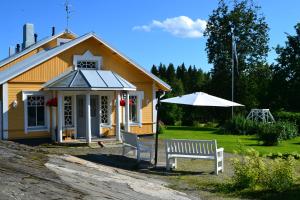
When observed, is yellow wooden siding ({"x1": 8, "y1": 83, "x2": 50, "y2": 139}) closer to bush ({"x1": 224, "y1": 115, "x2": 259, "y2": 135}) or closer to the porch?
the porch

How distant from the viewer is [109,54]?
23.9 metres

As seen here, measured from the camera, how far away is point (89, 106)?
20859mm

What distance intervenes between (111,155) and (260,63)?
33717 mm

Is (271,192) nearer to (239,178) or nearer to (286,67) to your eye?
(239,178)

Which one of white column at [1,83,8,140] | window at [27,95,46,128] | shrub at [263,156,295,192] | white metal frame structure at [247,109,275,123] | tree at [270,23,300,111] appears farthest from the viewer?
tree at [270,23,300,111]

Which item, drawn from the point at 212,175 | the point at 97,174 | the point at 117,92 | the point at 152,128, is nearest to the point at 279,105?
the point at 152,128

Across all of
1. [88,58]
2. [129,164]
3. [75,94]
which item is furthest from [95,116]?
[129,164]

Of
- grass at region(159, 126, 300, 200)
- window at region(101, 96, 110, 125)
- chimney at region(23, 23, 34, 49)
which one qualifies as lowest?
grass at region(159, 126, 300, 200)

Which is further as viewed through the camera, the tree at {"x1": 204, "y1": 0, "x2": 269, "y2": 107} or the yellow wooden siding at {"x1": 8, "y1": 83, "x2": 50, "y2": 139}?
the tree at {"x1": 204, "y1": 0, "x2": 269, "y2": 107}

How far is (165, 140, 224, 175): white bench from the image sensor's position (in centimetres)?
1359

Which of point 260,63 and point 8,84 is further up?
point 260,63

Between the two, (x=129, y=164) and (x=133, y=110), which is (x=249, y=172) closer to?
(x=129, y=164)

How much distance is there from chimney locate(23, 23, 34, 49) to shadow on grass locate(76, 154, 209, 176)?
19.4 meters

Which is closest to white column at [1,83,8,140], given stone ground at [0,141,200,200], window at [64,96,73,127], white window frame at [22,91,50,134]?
white window frame at [22,91,50,134]
